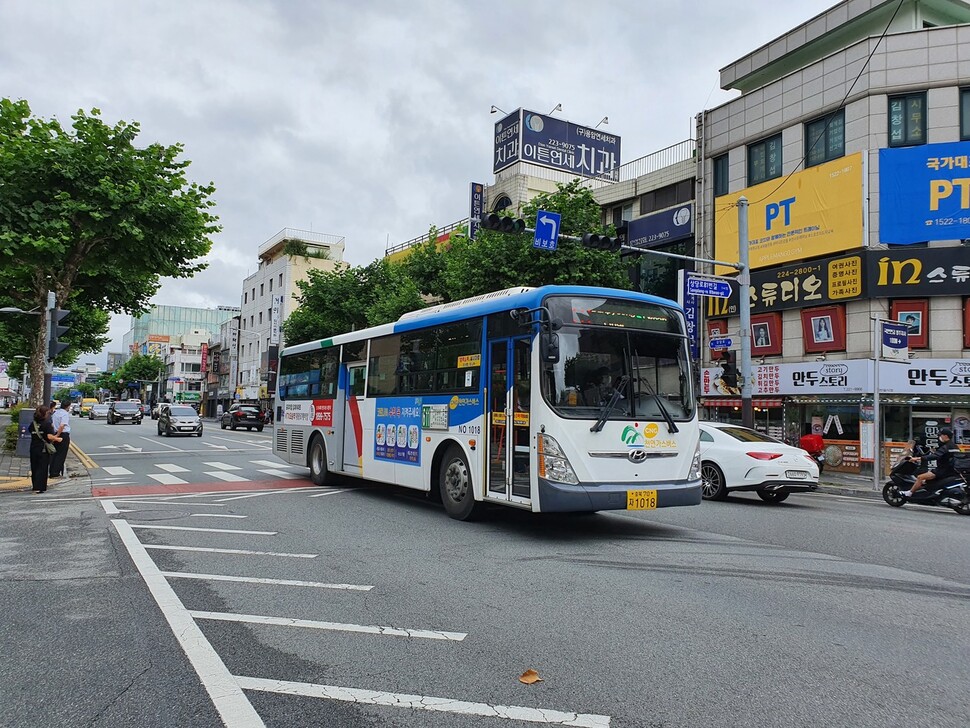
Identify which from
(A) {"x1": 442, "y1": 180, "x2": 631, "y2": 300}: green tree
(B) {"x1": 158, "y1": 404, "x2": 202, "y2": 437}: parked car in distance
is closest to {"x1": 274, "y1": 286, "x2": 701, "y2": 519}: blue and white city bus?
(A) {"x1": 442, "y1": 180, "x2": 631, "y2": 300}: green tree

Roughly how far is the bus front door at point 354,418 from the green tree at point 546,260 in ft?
38.3

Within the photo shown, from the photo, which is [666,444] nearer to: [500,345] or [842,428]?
[500,345]

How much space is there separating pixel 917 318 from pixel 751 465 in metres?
12.6

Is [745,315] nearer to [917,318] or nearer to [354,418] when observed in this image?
[917,318]

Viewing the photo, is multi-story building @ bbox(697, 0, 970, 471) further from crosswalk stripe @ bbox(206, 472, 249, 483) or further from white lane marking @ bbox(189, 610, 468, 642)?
white lane marking @ bbox(189, 610, 468, 642)

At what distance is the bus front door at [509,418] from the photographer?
8492mm

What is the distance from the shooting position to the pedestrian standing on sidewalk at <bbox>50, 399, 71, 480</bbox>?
1373 centimetres

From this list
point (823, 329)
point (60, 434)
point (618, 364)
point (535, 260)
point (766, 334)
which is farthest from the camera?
point (766, 334)

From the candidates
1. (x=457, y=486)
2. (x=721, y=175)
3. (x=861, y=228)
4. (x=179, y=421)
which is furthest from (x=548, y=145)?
(x=457, y=486)

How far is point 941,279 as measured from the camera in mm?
21078

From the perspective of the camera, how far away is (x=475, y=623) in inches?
197

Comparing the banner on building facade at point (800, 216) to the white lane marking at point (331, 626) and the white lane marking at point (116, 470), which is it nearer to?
the white lane marking at point (116, 470)

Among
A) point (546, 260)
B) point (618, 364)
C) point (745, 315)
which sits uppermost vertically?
point (546, 260)

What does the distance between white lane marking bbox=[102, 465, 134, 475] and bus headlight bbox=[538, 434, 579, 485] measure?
12308mm
